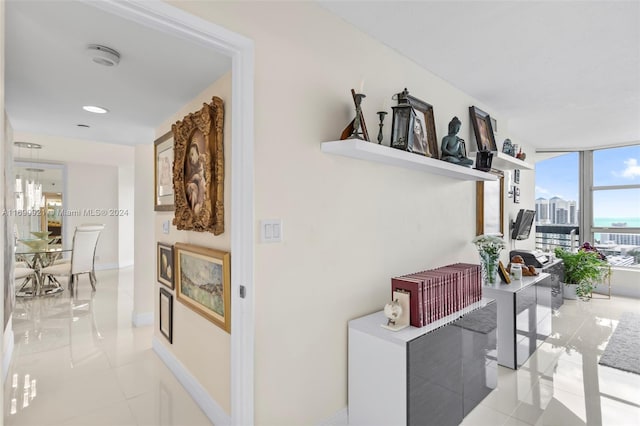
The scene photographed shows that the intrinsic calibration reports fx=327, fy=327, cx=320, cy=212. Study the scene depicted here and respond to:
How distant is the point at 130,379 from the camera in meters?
2.58

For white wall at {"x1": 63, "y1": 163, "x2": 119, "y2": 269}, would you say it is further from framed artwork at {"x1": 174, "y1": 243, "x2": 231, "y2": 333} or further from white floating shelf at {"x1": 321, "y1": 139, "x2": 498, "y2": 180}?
white floating shelf at {"x1": 321, "y1": 139, "x2": 498, "y2": 180}

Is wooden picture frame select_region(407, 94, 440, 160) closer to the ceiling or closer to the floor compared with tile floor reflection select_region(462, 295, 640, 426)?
closer to the ceiling

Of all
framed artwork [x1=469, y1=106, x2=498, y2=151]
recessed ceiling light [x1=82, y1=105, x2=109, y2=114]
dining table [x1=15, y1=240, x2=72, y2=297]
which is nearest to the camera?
recessed ceiling light [x1=82, y1=105, x2=109, y2=114]

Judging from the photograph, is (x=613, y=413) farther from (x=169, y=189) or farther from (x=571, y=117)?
(x=169, y=189)

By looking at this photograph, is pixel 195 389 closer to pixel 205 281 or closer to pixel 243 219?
pixel 205 281

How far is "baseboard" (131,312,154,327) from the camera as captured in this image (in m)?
3.73

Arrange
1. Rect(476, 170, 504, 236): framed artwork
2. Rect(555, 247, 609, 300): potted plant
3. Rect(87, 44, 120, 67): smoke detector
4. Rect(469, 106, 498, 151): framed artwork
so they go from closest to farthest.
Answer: Rect(87, 44, 120, 67): smoke detector → Rect(469, 106, 498, 151): framed artwork → Rect(476, 170, 504, 236): framed artwork → Rect(555, 247, 609, 300): potted plant

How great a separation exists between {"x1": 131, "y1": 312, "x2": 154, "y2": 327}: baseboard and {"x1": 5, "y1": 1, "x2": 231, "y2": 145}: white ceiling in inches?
83.5

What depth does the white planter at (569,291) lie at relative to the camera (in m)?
4.82

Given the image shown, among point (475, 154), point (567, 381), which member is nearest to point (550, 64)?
point (475, 154)

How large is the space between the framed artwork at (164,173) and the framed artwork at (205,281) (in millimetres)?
531

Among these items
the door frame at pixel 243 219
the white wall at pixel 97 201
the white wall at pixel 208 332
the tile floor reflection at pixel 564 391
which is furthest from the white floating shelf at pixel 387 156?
the white wall at pixel 97 201

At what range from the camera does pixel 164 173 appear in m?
2.97

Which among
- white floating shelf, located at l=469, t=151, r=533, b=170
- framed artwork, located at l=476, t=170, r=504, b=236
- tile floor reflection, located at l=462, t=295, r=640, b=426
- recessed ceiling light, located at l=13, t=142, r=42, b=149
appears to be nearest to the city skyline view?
framed artwork, located at l=476, t=170, r=504, b=236
